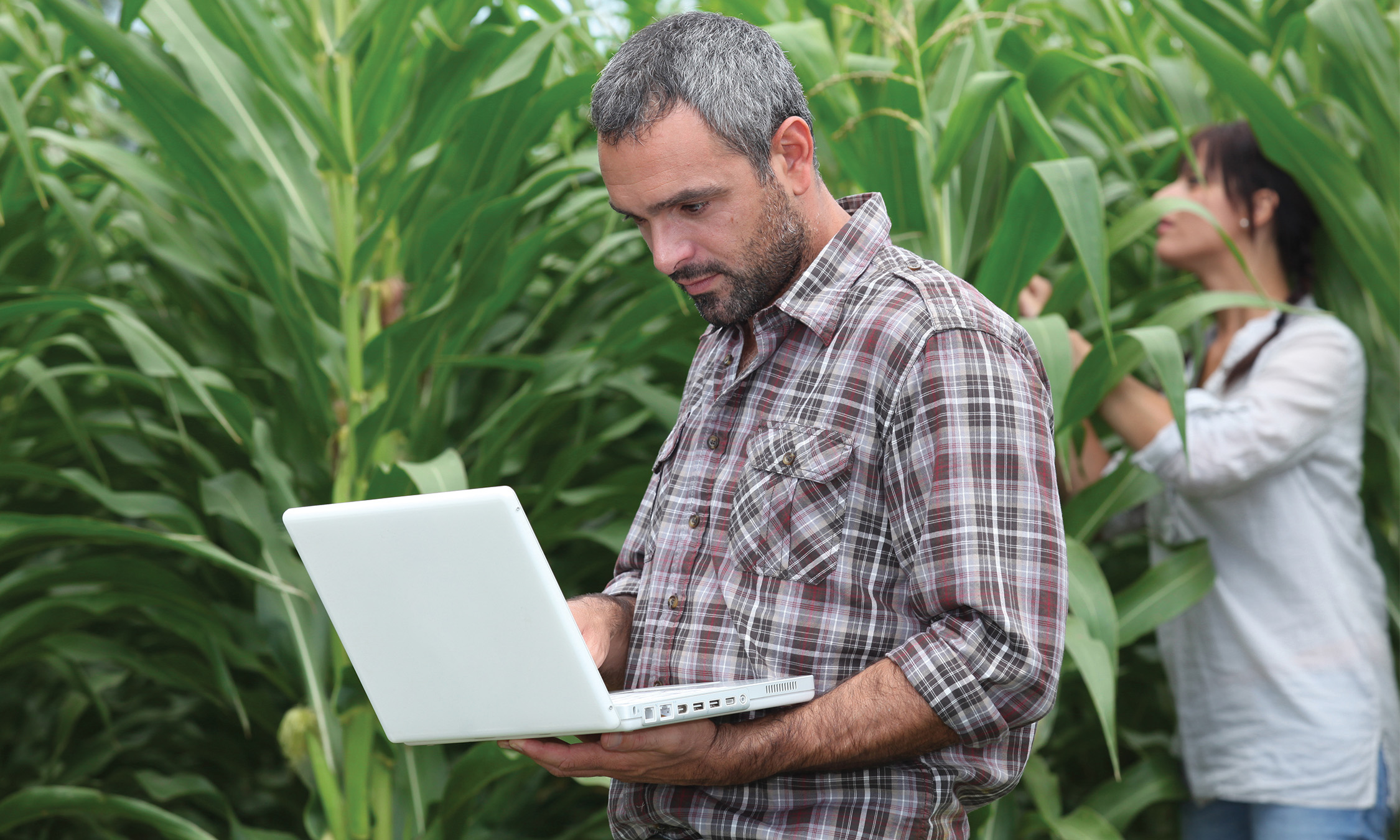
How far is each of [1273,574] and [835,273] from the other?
0.76 metres

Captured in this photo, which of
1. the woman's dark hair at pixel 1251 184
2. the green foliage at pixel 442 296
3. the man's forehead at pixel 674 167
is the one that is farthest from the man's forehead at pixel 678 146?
the woman's dark hair at pixel 1251 184

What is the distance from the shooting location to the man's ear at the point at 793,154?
2.43 ft

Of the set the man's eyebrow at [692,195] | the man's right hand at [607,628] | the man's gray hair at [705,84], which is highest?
the man's gray hair at [705,84]

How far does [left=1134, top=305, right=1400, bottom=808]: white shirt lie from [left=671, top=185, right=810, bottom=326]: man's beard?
583 millimetres

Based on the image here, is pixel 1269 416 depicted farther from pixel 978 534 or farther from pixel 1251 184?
pixel 978 534

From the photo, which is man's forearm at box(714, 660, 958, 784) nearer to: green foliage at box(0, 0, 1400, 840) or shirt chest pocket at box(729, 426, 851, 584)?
shirt chest pocket at box(729, 426, 851, 584)

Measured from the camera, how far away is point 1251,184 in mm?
1322

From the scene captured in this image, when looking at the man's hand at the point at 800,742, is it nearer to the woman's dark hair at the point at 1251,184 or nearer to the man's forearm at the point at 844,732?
the man's forearm at the point at 844,732

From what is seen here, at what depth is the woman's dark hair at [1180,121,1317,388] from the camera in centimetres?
132

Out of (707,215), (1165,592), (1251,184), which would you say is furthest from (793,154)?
(1251,184)

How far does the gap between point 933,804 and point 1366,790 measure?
751mm

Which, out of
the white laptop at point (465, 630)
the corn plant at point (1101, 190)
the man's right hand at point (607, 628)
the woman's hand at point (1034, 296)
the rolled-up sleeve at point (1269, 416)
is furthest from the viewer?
the woman's hand at point (1034, 296)

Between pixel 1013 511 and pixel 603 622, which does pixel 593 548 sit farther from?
pixel 1013 511

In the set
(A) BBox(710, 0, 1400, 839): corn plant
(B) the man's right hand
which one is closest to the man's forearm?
(B) the man's right hand
